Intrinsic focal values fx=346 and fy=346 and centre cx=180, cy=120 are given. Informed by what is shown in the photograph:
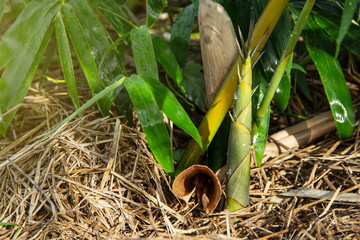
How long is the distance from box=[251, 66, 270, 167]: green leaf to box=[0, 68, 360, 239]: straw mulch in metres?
0.11

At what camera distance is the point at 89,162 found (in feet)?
3.31

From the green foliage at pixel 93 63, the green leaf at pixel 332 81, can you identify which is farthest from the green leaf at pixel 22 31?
the green leaf at pixel 332 81

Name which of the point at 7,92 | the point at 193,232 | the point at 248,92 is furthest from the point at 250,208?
the point at 7,92

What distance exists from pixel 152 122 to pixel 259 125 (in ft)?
1.02

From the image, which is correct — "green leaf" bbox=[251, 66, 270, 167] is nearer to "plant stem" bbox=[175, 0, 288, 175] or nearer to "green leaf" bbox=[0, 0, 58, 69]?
"plant stem" bbox=[175, 0, 288, 175]

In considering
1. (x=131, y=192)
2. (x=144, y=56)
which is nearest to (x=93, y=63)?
(x=144, y=56)

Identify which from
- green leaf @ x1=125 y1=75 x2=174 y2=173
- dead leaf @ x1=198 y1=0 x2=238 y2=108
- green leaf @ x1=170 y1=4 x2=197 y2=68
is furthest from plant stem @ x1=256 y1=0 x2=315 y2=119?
green leaf @ x1=170 y1=4 x2=197 y2=68

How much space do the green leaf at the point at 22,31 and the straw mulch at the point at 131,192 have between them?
0.27 metres

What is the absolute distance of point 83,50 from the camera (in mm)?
1058

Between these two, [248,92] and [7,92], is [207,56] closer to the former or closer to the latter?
[248,92]

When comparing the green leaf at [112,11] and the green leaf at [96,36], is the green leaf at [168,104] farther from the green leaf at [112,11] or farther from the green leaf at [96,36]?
the green leaf at [112,11]

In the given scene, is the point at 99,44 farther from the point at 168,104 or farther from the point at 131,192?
the point at 131,192

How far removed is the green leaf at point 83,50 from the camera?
1038 millimetres

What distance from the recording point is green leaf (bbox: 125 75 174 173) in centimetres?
95
